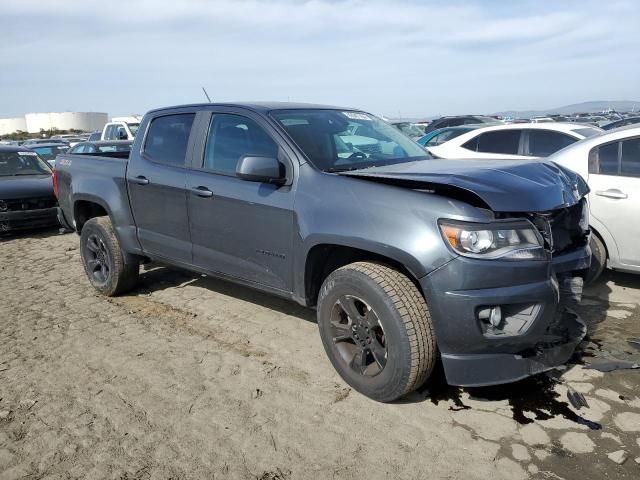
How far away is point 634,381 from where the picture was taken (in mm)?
3258

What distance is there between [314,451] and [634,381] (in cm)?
209

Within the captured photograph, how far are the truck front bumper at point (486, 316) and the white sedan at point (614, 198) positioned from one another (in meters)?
2.23

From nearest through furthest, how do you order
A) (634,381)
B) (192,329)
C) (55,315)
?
1. (634,381)
2. (192,329)
3. (55,315)

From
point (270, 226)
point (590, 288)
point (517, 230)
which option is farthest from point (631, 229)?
point (270, 226)

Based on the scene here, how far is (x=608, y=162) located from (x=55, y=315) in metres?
5.33

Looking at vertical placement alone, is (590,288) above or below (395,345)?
below

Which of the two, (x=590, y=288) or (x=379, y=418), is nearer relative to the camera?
(x=379, y=418)

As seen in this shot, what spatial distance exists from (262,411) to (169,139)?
2.52m

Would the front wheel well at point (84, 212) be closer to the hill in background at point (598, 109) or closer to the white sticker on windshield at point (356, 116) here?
the white sticker on windshield at point (356, 116)

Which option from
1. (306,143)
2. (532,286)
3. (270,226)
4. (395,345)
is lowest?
(395,345)

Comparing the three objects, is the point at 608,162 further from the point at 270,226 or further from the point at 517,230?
the point at 270,226

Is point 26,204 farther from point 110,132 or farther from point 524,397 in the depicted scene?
point 110,132

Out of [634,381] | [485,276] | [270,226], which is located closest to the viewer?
[485,276]

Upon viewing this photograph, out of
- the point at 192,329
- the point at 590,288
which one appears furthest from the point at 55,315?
the point at 590,288
